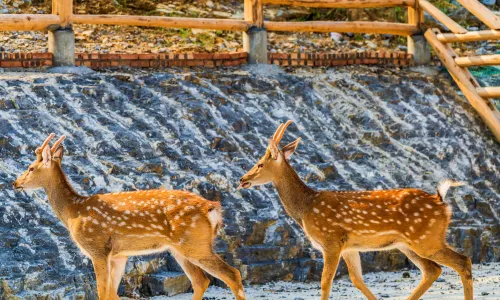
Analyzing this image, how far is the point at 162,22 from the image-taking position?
13289mm

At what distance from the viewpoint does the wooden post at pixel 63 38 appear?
12.4 m

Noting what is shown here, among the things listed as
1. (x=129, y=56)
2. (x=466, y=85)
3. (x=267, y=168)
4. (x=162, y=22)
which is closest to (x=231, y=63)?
(x=162, y=22)

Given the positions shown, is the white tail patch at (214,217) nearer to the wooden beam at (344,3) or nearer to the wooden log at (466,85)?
the wooden beam at (344,3)

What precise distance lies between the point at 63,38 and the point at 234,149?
238cm

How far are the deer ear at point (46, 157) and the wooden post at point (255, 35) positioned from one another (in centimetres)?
472

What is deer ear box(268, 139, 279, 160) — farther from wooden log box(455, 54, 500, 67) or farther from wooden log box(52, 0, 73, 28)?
wooden log box(455, 54, 500, 67)

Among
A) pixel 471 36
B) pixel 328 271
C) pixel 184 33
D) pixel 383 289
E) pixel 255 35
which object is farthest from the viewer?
pixel 184 33

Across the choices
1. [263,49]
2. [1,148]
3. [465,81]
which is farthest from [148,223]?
[465,81]

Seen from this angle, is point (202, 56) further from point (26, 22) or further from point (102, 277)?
point (102, 277)

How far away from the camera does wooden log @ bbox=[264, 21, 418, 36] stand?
14.1m

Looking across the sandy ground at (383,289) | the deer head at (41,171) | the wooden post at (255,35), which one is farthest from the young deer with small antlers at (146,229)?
the wooden post at (255,35)

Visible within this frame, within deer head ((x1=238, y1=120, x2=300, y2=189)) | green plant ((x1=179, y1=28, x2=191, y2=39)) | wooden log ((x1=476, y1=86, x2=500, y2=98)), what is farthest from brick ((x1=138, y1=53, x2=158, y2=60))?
wooden log ((x1=476, y1=86, x2=500, y2=98))

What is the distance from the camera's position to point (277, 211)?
37.5 feet

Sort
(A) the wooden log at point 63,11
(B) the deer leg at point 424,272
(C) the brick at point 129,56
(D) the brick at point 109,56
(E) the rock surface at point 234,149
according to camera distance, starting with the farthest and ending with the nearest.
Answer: (C) the brick at point 129,56 < (D) the brick at point 109,56 < (A) the wooden log at point 63,11 < (E) the rock surface at point 234,149 < (B) the deer leg at point 424,272
